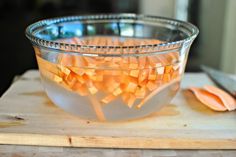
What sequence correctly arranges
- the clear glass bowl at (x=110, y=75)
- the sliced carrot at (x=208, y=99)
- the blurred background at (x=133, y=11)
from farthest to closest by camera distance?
the blurred background at (x=133, y=11) < the sliced carrot at (x=208, y=99) < the clear glass bowl at (x=110, y=75)

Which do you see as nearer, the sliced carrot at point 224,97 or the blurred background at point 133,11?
the sliced carrot at point 224,97

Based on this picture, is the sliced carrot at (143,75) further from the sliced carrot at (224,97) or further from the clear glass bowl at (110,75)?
the sliced carrot at (224,97)

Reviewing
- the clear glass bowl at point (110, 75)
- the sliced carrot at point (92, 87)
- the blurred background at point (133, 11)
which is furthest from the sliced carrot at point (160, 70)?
the blurred background at point (133, 11)

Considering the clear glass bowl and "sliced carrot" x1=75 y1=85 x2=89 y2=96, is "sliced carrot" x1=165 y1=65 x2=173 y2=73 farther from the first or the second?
"sliced carrot" x1=75 y1=85 x2=89 y2=96

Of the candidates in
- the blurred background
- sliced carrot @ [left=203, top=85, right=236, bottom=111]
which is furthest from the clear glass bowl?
the blurred background

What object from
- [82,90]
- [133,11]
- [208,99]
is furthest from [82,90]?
[133,11]

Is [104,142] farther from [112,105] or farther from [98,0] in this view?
[98,0]

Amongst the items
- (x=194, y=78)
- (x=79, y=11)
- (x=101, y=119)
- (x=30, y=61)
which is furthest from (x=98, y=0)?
(x=101, y=119)
